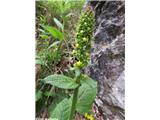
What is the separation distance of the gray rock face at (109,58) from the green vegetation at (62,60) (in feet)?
0.20

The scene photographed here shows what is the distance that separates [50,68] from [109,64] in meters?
0.15

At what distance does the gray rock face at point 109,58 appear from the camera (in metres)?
1.05

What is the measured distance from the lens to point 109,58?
3.58 feet

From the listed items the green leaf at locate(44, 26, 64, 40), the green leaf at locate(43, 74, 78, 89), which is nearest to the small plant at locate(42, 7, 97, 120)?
the green leaf at locate(43, 74, 78, 89)

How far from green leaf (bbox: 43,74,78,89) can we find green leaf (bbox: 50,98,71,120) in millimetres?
85

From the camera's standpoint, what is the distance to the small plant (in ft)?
2.94

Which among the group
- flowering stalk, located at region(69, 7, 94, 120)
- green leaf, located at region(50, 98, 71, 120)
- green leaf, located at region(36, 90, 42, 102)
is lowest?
green leaf, located at region(50, 98, 71, 120)

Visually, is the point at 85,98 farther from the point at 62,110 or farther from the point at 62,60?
the point at 62,60

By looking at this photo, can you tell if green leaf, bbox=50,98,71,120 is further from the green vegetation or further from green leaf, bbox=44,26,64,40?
green leaf, bbox=44,26,64,40

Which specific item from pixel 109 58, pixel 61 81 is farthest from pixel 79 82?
pixel 109 58

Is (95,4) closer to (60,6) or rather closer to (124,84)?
(60,6)

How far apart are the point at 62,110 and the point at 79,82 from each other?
0.10 metres
